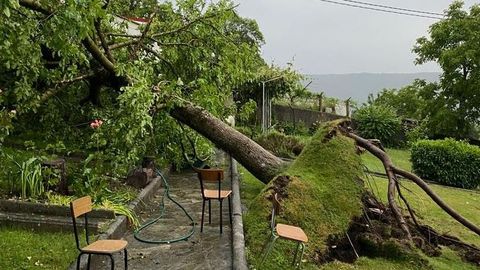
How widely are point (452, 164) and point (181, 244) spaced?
32.7 ft

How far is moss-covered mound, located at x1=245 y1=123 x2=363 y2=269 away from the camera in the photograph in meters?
5.24

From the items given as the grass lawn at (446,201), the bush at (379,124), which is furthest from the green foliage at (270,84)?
the grass lawn at (446,201)

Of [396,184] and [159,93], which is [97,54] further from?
[396,184]

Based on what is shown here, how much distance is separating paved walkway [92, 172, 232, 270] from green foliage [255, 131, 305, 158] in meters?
4.87

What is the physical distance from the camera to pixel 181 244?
5.53 meters

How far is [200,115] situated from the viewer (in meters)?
7.46

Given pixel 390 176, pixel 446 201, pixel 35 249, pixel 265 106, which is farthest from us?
pixel 265 106

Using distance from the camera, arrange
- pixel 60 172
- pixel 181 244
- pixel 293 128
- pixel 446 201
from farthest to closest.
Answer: pixel 293 128 → pixel 446 201 → pixel 60 172 → pixel 181 244

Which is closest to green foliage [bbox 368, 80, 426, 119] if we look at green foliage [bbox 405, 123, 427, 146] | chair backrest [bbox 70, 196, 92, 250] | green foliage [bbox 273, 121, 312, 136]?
green foliage [bbox 405, 123, 427, 146]

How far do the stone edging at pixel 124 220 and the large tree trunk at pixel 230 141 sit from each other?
4.12ft

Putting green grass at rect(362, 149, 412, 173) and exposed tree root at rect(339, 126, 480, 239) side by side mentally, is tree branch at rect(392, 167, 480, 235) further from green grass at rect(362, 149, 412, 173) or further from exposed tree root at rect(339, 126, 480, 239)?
green grass at rect(362, 149, 412, 173)

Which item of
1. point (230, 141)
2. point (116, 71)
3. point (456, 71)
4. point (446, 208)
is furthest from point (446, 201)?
point (456, 71)

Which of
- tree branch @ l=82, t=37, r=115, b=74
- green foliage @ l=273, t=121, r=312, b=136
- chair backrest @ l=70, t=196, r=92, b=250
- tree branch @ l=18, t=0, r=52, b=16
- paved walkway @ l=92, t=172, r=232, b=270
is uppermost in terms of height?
tree branch @ l=18, t=0, r=52, b=16

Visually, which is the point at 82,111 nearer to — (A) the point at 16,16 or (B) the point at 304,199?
(A) the point at 16,16
